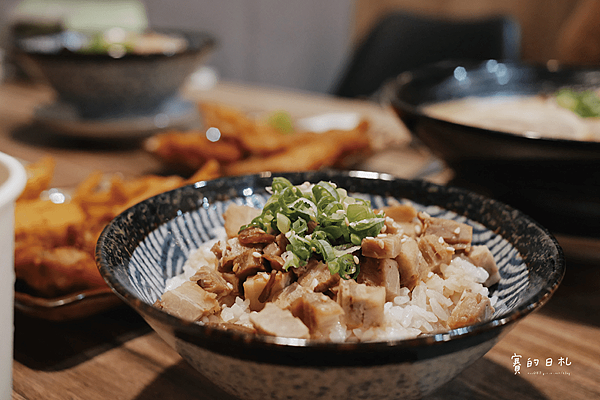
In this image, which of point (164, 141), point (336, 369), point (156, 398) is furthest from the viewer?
point (164, 141)

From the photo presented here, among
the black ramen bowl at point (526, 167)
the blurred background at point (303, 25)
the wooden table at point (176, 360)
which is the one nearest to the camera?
the wooden table at point (176, 360)

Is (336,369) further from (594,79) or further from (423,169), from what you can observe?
(594,79)

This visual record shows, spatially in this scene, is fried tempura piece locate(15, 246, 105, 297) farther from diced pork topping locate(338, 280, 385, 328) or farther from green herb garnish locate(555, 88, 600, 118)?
green herb garnish locate(555, 88, 600, 118)

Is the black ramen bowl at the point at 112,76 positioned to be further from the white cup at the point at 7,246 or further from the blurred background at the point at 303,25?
the blurred background at the point at 303,25

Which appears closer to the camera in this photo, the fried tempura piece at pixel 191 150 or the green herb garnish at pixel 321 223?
the green herb garnish at pixel 321 223

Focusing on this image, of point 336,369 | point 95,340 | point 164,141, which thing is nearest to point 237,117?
point 164,141

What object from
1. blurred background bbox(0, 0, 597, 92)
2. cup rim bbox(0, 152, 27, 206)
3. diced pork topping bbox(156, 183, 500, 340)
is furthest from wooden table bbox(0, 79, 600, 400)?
blurred background bbox(0, 0, 597, 92)

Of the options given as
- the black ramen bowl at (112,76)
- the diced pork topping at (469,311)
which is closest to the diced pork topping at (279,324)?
the diced pork topping at (469,311)
